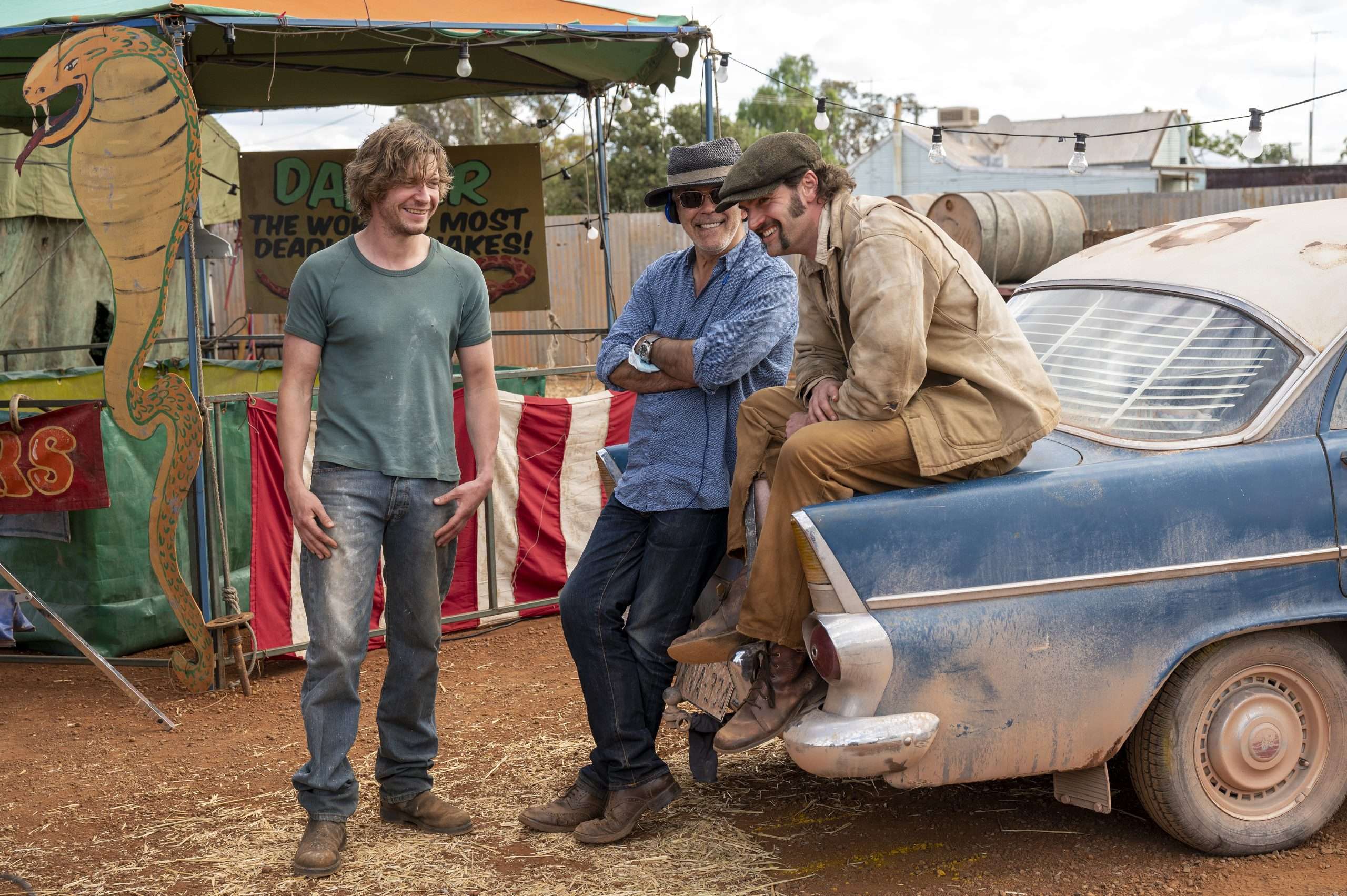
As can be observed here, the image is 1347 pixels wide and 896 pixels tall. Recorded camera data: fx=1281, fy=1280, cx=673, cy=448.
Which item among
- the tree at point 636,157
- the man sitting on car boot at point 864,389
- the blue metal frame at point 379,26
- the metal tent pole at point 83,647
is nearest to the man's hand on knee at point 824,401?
the man sitting on car boot at point 864,389

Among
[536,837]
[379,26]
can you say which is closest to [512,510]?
[379,26]

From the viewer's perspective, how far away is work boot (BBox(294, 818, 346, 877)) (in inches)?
152

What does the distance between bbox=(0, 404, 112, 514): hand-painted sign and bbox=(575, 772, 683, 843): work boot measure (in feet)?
11.3

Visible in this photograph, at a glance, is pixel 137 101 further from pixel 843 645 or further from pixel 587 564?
pixel 843 645

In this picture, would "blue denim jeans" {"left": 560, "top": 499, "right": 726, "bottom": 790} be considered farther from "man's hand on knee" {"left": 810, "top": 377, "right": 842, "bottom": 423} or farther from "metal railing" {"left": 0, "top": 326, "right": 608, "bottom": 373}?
"metal railing" {"left": 0, "top": 326, "right": 608, "bottom": 373}

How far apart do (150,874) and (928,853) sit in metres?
2.40

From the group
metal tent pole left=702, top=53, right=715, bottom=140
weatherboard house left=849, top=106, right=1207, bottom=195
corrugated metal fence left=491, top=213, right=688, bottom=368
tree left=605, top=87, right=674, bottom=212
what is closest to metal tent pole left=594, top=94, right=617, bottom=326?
metal tent pole left=702, top=53, right=715, bottom=140

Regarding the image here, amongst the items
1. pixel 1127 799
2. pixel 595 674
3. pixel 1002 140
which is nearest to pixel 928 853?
pixel 1127 799

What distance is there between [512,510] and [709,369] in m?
3.49

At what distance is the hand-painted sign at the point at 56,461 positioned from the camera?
6145mm

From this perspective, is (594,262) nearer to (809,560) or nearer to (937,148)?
(937,148)

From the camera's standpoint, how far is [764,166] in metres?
3.56

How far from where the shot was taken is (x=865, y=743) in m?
3.30

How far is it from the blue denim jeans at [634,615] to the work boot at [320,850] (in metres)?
0.86
